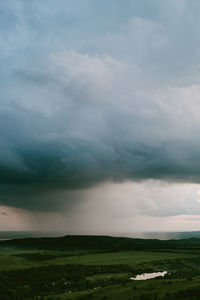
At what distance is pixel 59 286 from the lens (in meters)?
49.1

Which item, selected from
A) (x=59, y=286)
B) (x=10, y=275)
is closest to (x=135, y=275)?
(x=59, y=286)

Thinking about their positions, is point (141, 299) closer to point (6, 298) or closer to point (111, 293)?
point (111, 293)

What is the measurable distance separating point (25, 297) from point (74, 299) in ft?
32.2

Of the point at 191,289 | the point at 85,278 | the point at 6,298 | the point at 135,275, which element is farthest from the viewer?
the point at 135,275

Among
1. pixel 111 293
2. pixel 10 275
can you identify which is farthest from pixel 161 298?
pixel 10 275

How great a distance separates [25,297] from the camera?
39938 mm

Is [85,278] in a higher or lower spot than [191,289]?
lower

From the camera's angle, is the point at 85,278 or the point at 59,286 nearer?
the point at 59,286

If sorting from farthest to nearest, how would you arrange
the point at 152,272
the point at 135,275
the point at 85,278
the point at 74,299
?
the point at 152,272 < the point at 135,275 < the point at 85,278 < the point at 74,299

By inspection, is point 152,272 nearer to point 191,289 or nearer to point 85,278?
point 85,278

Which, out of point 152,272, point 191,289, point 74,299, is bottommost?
point 152,272

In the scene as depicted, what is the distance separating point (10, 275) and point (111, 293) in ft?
113

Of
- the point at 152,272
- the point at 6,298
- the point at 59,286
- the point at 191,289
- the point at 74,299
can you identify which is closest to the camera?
the point at 191,289

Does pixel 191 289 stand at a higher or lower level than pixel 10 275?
higher
